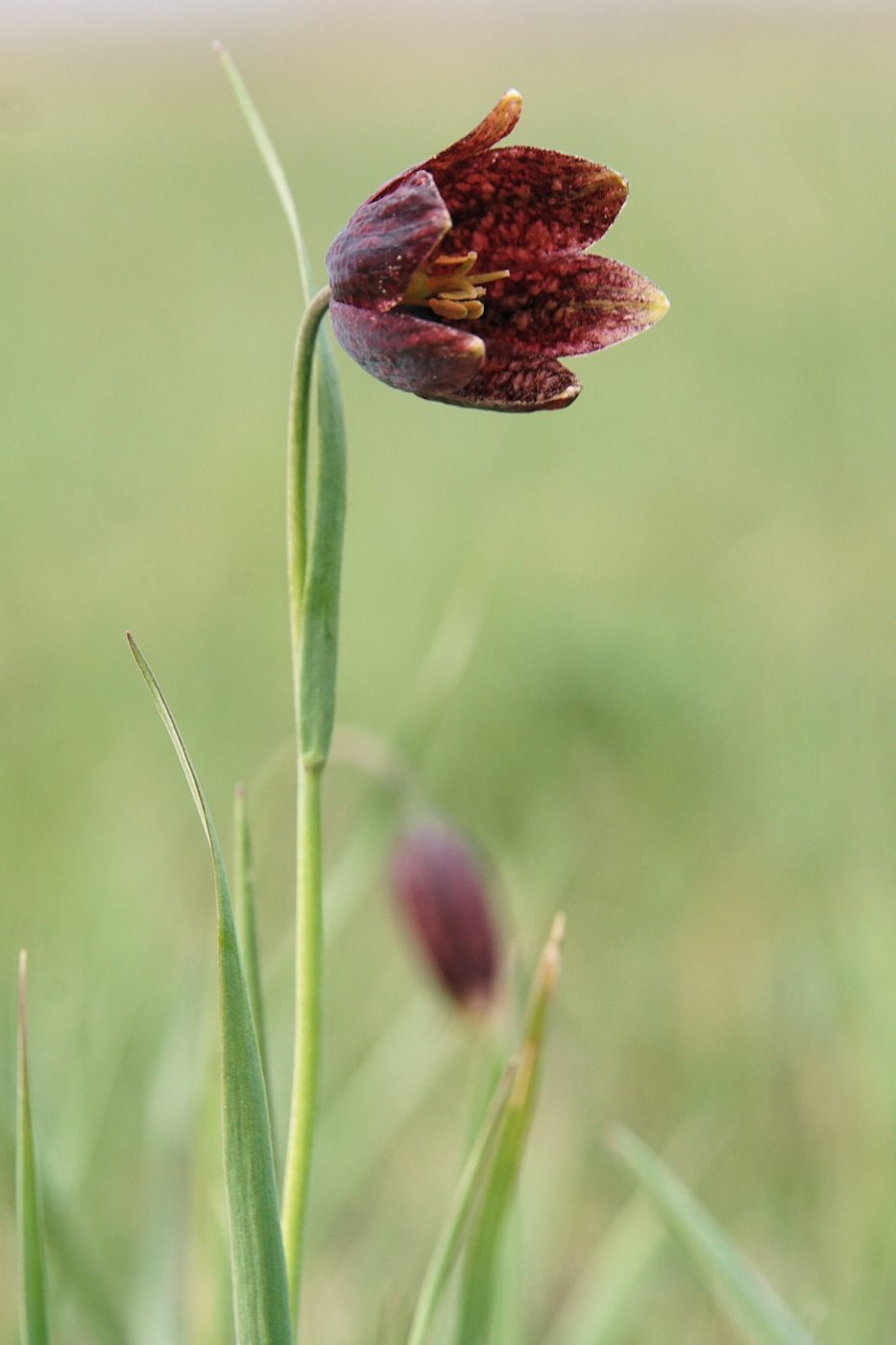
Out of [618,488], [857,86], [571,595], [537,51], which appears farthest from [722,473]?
[537,51]

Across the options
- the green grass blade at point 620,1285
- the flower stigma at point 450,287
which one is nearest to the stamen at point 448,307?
the flower stigma at point 450,287

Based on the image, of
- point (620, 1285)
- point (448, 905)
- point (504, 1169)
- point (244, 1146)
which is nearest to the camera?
point (244, 1146)

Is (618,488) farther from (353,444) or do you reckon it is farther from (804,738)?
(804,738)

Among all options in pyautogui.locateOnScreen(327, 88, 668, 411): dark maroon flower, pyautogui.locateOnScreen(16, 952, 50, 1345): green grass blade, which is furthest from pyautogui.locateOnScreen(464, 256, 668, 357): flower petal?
pyautogui.locateOnScreen(16, 952, 50, 1345): green grass blade

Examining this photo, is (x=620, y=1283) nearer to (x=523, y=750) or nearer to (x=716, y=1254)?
(x=716, y=1254)

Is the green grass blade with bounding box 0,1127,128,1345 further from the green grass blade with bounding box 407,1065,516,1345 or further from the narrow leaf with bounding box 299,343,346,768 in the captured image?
the narrow leaf with bounding box 299,343,346,768

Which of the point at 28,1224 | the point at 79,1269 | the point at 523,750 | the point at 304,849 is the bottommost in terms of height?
the point at 523,750

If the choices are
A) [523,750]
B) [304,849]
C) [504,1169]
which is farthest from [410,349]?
[523,750]
